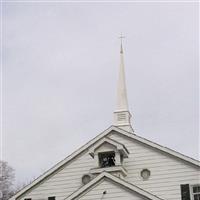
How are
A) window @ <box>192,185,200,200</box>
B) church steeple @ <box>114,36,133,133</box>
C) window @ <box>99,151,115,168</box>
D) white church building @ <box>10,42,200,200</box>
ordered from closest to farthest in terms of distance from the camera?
1. window @ <box>192,185,200,200</box>
2. white church building @ <box>10,42,200,200</box>
3. window @ <box>99,151,115,168</box>
4. church steeple @ <box>114,36,133,133</box>

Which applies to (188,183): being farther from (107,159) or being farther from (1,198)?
(1,198)

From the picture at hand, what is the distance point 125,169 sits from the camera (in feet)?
101

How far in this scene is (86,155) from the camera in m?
32.1

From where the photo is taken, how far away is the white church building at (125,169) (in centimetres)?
2975

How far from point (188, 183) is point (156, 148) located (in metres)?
2.90

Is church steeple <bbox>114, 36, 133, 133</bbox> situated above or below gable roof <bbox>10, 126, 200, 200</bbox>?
above

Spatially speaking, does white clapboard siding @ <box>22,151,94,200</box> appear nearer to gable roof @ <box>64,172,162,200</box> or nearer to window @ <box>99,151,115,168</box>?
window @ <box>99,151,115,168</box>

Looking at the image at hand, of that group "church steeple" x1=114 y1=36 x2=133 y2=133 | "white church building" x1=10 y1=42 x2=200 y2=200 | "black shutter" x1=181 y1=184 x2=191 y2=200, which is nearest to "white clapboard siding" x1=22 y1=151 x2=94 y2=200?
"white church building" x1=10 y1=42 x2=200 y2=200

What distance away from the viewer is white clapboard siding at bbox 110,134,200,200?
29750 mm

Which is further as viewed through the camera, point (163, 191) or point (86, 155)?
point (86, 155)

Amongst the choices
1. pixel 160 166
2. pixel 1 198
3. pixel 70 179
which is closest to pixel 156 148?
pixel 160 166

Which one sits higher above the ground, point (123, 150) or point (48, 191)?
point (123, 150)

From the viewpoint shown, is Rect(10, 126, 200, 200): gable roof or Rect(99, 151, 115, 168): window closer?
Rect(10, 126, 200, 200): gable roof

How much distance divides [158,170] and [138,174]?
49.6 inches
